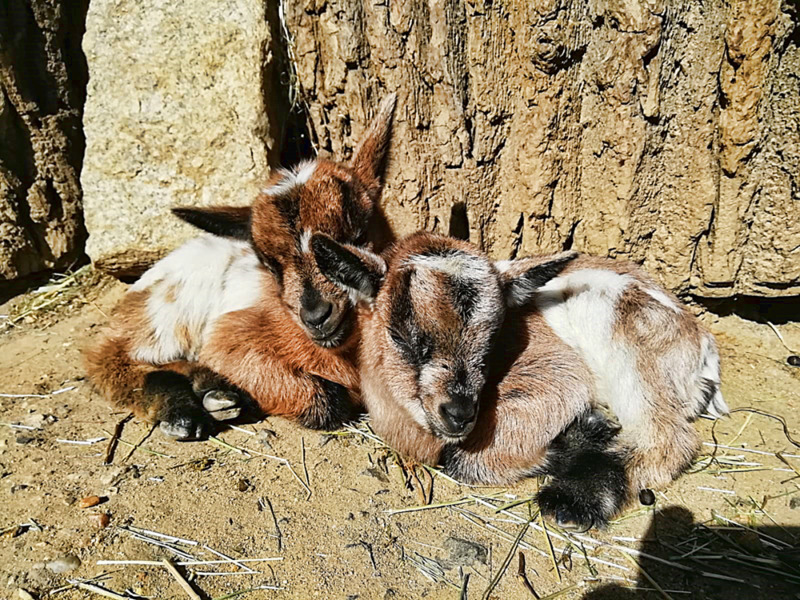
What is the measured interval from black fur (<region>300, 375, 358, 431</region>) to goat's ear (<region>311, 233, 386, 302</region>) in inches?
26.7

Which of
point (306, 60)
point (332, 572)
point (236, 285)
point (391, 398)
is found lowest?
point (332, 572)

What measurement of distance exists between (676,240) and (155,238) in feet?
12.2

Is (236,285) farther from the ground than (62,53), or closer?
closer

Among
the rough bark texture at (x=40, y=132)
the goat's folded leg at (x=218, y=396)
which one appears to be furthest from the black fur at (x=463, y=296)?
the rough bark texture at (x=40, y=132)

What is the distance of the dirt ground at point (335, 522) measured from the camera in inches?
105

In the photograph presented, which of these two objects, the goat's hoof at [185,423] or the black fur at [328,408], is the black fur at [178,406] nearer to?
the goat's hoof at [185,423]

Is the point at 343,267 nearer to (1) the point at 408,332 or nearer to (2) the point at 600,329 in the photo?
(1) the point at 408,332

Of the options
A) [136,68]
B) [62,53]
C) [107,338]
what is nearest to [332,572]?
[107,338]

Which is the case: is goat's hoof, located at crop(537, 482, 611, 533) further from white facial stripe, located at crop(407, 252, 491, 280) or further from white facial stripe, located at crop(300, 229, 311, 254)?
white facial stripe, located at crop(300, 229, 311, 254)

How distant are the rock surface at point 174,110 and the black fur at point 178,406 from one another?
1268mm

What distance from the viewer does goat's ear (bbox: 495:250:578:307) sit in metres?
3.21

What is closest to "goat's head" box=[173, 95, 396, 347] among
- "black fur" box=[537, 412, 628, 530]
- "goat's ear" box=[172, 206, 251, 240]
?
"goat's ear" box=[172, 206, 251, 240]

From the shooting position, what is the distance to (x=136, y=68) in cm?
431

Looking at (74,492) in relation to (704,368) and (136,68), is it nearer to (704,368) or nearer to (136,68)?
(136,68)
